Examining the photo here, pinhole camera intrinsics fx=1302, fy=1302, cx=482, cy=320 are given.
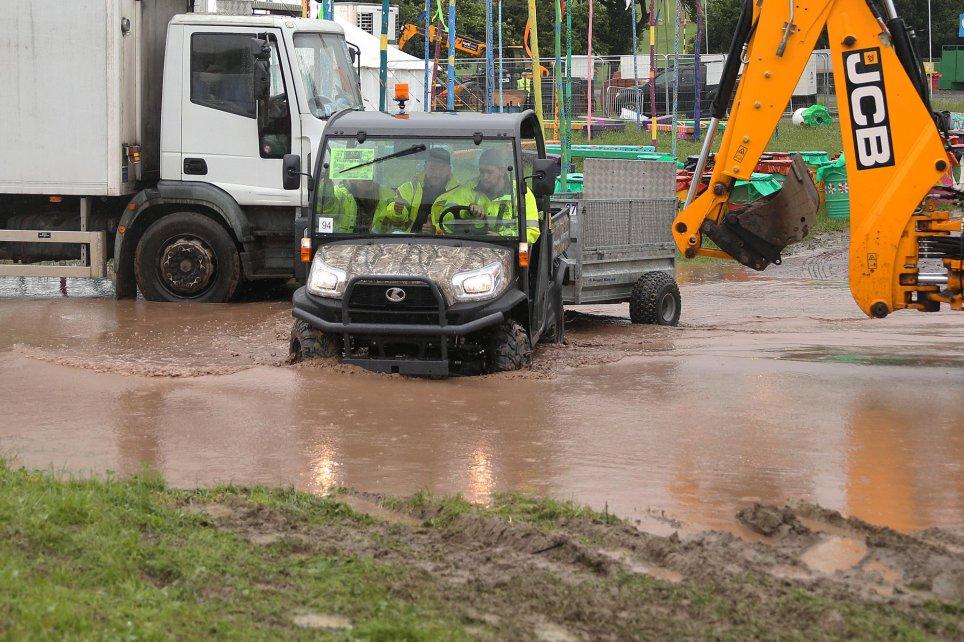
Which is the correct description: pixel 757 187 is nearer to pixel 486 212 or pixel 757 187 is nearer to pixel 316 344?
pixel 486 212

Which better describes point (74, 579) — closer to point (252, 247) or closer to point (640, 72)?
point (252, 247)

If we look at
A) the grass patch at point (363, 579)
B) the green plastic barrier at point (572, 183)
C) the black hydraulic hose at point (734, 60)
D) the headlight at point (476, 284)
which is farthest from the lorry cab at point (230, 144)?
the grass patch at point (363, 579)

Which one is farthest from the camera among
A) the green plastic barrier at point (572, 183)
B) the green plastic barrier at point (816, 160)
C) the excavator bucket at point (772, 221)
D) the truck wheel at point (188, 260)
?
the green plastic barrier at point (816, 160)

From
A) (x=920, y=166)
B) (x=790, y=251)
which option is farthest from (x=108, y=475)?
(x=790, y=251)

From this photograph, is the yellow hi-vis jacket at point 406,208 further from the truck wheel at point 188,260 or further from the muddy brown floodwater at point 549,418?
the truck wheel at point 188,260

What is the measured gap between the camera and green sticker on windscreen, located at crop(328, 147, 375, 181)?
1044 centimetres

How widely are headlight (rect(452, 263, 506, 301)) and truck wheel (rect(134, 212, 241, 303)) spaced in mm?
5553

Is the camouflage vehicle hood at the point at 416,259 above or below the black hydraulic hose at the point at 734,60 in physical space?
below

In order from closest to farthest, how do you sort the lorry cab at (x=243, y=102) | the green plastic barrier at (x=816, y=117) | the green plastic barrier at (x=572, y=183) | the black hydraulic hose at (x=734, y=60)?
the black hydraulic hose at (x=734, y=60) < the lorry cab at (x=243, y=102) < the green plastic barrier at (x=572, y=183) < the green plastic barrier at (x=816, y=117)

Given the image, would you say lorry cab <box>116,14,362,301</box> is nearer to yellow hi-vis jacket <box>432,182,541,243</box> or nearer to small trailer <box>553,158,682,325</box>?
small trailer <box>553,158,682,325</box>

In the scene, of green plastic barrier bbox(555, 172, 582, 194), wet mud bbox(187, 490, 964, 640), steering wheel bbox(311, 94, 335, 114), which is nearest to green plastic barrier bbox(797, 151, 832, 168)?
green plastic barrier bbox(555, 172, 582, 194)

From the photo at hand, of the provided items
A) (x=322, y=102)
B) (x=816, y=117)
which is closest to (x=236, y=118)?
(x=322, y=102)

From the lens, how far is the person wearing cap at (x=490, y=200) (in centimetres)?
1028

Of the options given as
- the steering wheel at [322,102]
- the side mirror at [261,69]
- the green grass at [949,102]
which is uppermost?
the green grass at [949,102]
